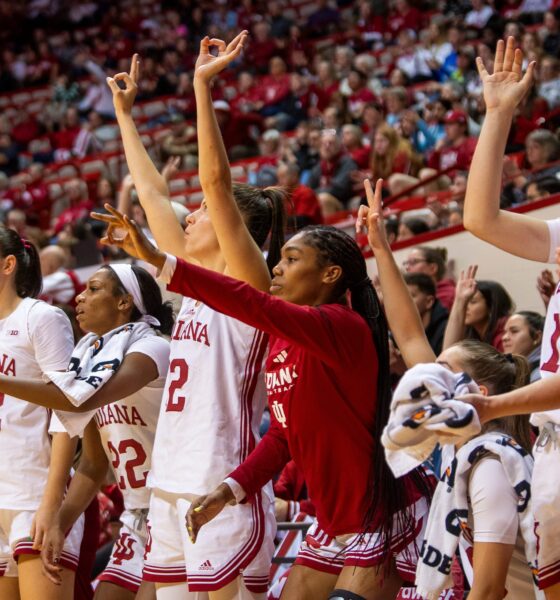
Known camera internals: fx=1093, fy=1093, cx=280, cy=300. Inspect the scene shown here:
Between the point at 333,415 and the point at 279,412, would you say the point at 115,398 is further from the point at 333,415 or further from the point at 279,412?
the point at 333,415

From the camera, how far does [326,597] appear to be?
3291mm

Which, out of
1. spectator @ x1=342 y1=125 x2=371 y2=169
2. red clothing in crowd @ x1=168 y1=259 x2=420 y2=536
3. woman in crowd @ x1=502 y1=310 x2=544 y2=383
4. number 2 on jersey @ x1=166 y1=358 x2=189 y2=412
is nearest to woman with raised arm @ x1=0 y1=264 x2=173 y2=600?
number 2 on jersey @ x1=166 y1=358 x2=189 y2=412

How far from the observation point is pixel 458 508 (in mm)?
3166

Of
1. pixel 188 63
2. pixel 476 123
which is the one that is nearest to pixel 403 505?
pixel 476 123

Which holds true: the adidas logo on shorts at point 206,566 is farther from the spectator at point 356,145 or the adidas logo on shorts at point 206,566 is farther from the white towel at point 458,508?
the spectator at point 356,145

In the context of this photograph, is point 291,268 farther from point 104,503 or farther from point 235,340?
point 104,503

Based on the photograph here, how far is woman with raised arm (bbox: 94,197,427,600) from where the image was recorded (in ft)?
10.5

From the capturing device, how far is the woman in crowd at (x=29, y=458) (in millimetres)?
3973

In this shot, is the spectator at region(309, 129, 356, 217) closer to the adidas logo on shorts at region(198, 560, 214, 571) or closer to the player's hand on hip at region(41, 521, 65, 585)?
the player's hand on hip at region(41, 521, 65, 585)

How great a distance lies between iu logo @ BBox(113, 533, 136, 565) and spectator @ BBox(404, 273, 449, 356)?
7.83 ft

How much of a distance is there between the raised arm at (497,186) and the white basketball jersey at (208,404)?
3.13 ft

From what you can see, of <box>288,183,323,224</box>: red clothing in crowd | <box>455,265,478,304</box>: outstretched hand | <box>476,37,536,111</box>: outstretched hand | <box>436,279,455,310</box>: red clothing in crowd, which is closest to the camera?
<box>476,37,536,111</box>: outstretched hand

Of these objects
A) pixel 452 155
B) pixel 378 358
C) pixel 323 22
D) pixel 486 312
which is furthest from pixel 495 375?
pixel 323 22

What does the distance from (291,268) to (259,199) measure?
0.56 meters
